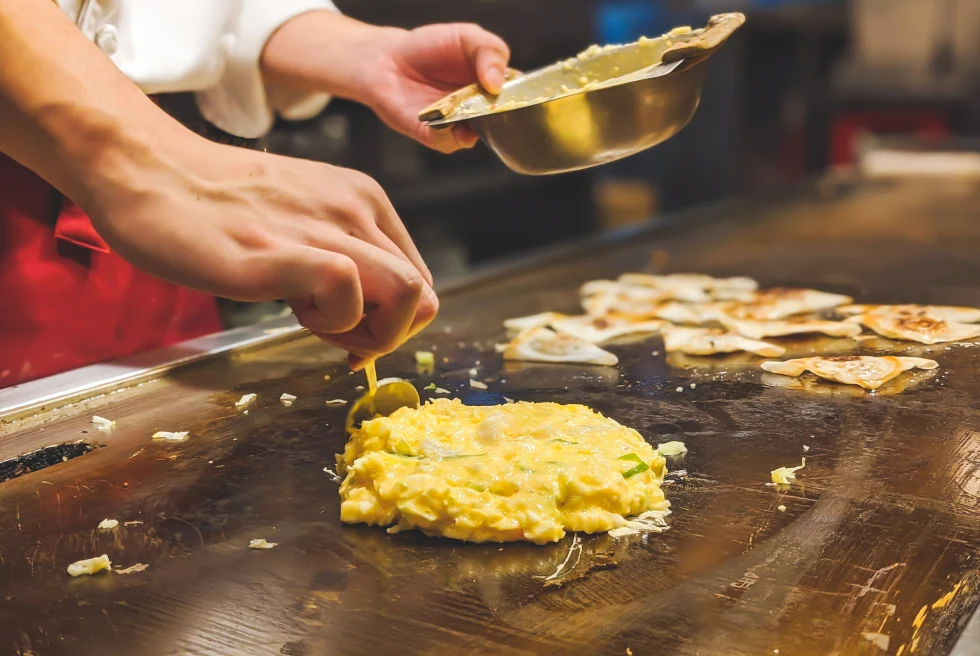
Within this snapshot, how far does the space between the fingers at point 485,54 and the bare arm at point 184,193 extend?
823 mm

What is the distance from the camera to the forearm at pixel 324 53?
2.21 metres

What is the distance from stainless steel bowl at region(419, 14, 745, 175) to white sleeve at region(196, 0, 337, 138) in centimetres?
70

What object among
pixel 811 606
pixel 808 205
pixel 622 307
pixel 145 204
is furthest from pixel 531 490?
pixel 808 205

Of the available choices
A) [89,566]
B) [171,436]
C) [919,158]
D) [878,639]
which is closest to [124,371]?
[171,436]

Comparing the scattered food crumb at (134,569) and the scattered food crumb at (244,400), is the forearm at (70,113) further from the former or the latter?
the scattered food crumb at (244,400)

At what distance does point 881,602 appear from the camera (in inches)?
40.7

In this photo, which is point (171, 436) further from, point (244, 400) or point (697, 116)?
point (697, 116)

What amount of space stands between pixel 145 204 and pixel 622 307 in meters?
1.49

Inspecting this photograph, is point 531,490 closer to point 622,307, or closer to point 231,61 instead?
point 622,307

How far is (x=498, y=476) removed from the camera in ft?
4.24

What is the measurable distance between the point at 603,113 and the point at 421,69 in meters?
0.64

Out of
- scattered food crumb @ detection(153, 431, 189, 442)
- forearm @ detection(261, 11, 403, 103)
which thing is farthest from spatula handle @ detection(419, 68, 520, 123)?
scattered food crumb @ detection(153, 431, 189, 442)

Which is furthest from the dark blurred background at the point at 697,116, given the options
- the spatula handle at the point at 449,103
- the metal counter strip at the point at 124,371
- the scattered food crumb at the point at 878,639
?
the scattered food crumb at the point at 878,639

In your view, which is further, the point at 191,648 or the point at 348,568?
the point at 348,568
